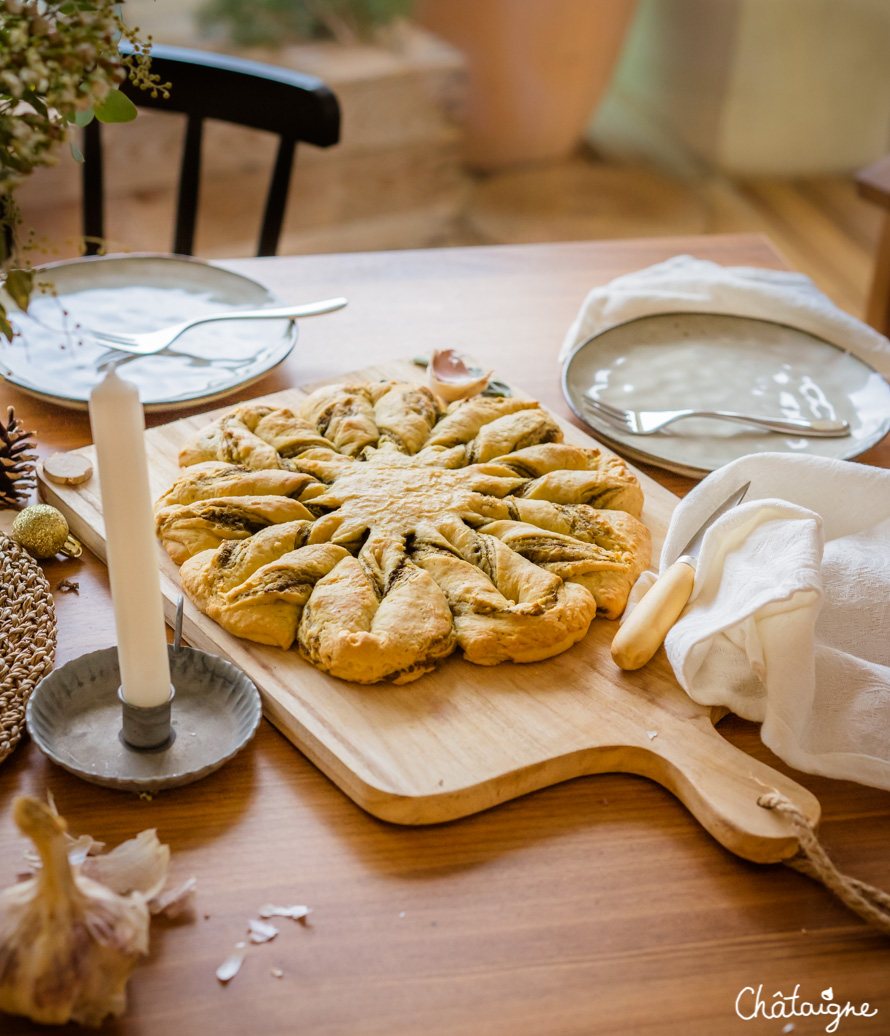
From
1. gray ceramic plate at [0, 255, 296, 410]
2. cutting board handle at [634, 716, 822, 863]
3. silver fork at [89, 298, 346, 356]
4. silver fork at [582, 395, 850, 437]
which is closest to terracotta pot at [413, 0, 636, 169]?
gray ceramic plate at [0, 255, 296, 410]

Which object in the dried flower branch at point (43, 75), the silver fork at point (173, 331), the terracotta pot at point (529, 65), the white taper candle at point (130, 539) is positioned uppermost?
the dried flower branch at point (43, 75)

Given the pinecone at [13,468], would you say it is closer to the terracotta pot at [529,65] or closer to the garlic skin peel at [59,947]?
the garlic skin peel at [59,947]

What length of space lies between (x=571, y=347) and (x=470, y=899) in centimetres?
93

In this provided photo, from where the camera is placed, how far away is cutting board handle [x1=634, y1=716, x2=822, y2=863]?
32.1 inches

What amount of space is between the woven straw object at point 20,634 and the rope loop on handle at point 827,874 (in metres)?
0.62

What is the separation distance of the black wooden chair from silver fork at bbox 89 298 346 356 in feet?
1.82

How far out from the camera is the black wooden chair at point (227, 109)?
1868 mm

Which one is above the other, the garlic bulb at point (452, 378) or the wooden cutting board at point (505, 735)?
the garlic bulb at point (452, 378)

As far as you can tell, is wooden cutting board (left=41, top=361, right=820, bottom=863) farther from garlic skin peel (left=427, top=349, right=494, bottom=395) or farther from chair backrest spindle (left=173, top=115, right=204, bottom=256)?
chair backrest spindle (left=173, top=115, right=204, bottom=256)

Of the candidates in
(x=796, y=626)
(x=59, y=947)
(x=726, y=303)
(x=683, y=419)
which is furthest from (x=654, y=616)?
(x=726, y=303)

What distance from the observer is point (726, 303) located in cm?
164

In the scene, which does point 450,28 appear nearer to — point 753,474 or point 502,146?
point 502,146

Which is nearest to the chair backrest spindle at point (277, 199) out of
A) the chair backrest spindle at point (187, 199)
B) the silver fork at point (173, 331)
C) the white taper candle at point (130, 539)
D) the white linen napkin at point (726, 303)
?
the chair backrest spindle at point (187, 199)

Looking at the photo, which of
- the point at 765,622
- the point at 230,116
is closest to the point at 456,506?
the point at 765,622
